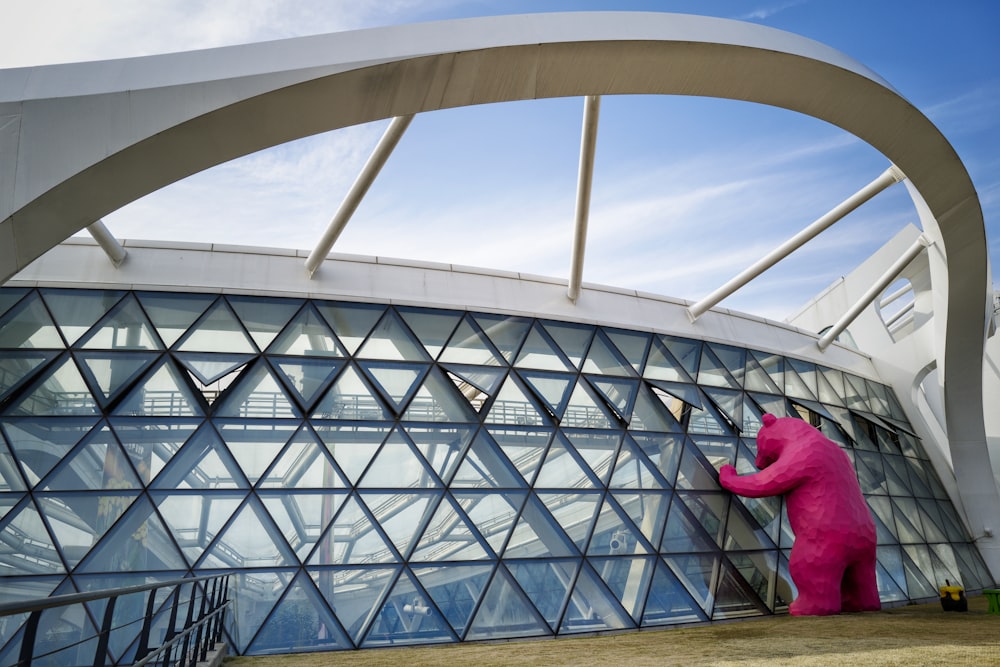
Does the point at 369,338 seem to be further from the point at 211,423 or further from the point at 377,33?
the point at 377,33

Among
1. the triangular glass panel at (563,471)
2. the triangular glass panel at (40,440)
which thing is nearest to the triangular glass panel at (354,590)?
the triangular glass panel at (563,471)

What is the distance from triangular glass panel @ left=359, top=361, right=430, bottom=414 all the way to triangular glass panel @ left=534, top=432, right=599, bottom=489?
298 cm

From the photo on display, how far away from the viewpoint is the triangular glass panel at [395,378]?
13.0 m

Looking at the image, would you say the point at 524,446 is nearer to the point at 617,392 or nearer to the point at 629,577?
the point at 617,392

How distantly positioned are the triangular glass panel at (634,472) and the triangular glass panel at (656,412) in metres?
0.52

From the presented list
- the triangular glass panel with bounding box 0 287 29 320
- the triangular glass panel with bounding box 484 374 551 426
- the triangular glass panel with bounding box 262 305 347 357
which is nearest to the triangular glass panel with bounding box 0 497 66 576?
the triangular glass panel with bounding box 0 287 29 320

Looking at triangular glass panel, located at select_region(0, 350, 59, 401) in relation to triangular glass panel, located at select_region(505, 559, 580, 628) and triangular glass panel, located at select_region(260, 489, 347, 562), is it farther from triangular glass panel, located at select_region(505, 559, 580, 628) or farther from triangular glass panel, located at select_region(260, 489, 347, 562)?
triangular glass panel, located at select_region(505, 559, 580, 628)

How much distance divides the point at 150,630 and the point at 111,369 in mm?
5238

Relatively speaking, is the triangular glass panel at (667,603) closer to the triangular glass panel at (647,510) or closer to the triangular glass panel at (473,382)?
the triangular glass panel at (647,510)

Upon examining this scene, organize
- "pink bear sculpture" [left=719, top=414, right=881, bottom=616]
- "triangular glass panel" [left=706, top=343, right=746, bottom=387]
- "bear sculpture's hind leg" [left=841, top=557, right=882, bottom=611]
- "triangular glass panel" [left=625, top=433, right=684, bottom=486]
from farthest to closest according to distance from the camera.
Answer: "triangular glass panel" [left=706, top=343, right=746, bottom=387]
"triangular glass panel" [left=625, top=433, right=684, bottom=486]
"bear sculpture's hind leg" [left=841, top=557, right=882, bottom=611]
"pink bear sculpture" [left=719, top=414, right=881, bottom=616]

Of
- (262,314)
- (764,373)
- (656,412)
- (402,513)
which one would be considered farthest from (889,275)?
(262,314)

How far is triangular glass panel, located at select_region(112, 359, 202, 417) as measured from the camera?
38.6 feet

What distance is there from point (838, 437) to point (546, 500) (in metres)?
9.46

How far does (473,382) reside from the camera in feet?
44.9
